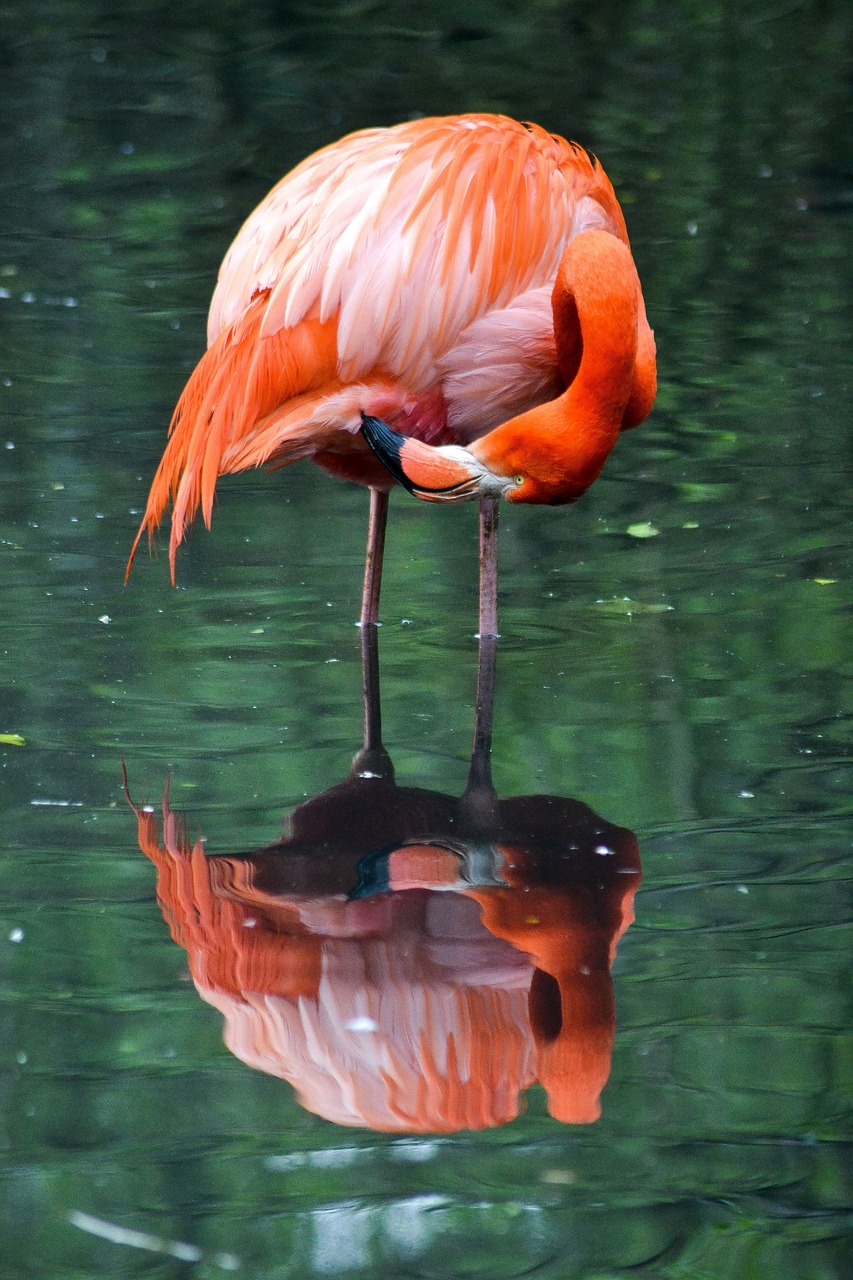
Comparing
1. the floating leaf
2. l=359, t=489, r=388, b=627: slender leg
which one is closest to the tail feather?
l=359, t=489, r=388, b=627: slender leg

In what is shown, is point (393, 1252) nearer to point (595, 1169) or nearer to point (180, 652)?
point (595, 1169)

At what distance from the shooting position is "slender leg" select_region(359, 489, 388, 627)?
4570mm

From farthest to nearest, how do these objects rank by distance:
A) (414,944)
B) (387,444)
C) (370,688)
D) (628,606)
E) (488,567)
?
(628,606)
(488,567)
(370,688)
(387,444)
(414,944)

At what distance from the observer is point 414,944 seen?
126 inches

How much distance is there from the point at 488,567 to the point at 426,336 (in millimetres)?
669

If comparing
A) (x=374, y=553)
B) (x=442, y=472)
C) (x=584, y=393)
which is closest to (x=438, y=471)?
(x=442, y=472)

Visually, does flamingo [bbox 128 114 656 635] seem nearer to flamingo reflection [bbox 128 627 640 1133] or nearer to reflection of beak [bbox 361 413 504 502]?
reflection of beak [bbox 361 413 504 502]

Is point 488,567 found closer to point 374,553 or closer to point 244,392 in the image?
point 374,553

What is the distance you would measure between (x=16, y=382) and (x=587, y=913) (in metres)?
4.04

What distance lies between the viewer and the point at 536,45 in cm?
1161

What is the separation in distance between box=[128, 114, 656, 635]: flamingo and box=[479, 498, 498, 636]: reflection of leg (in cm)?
9

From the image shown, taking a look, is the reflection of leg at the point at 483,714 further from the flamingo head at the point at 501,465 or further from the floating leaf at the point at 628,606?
the flamingo head at the point at 501,465

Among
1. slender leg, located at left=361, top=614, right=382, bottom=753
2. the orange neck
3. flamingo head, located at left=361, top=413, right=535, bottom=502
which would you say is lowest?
slender leg, located at left=361, top=614, right=382, bottom=753

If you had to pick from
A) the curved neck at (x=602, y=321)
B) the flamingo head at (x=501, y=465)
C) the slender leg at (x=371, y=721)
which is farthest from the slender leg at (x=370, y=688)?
the curved neck at (x=602, y=321)
